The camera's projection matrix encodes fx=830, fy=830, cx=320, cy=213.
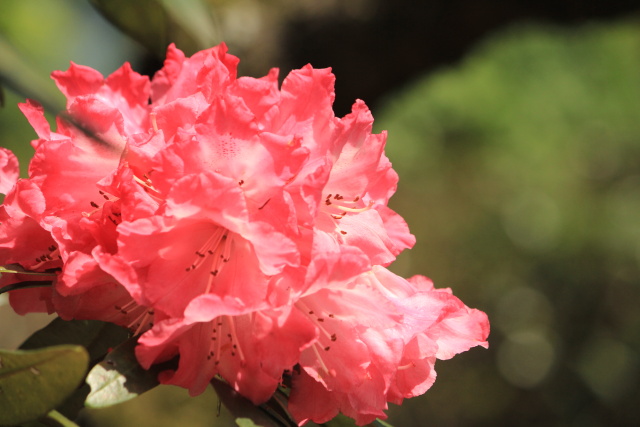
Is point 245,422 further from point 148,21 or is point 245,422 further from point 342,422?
point 148,21

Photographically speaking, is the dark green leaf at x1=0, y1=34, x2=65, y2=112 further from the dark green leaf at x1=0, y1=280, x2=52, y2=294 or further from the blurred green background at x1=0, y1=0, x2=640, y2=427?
the blurred green background at x1=0, y1=0, x2=640, y2=427

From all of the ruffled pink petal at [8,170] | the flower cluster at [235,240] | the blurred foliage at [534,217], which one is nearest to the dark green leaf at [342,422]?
the flower cluster at [235,240]

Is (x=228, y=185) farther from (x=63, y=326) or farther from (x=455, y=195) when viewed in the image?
(x=455, y=195)

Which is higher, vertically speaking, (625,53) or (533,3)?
(625,53)

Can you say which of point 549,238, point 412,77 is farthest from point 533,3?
point 549,238

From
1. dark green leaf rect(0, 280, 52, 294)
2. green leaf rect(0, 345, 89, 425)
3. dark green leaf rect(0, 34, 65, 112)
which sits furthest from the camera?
dark green leaf rect(0, 280, 52, 294)

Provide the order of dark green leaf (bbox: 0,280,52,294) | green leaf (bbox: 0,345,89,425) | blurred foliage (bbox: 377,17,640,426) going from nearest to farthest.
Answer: green leaf (bbox: 0,345,89,425)
dark green leaf (bbox: 0,280,52,294)
blurred foliage (bbox: 377,17,640,426)

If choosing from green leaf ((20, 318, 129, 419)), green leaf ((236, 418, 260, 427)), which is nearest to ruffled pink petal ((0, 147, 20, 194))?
green leaf ((20, 318, 129, 419))
